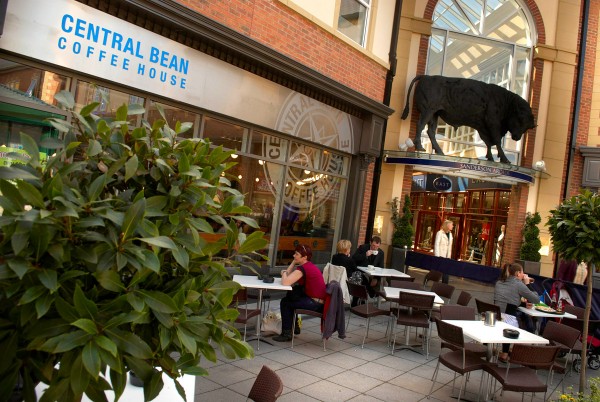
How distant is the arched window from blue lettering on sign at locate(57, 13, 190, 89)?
9358 millimetres

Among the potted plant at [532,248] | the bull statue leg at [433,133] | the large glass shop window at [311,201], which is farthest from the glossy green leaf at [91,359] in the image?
the potted plant at [532,248]

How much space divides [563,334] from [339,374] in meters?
3.00

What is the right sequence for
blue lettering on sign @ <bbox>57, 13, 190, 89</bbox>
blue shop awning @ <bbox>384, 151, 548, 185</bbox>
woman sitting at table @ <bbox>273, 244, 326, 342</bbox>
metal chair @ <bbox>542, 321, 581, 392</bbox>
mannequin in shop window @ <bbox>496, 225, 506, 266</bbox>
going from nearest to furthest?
blue lettering on sign @ <bbox>57, 13, 190, 89</bbox>
metal chair @ <bbox>542, 321, 581, 392</bbox>
woman sitting at table @ <bbox>273, 244, 326, 342</bbox>
blue shop awning @ <bbox>384, 151, 548, 185</bbox>
mannequin in shop window @ <bbox>496, 225, 506, 266</bbox>

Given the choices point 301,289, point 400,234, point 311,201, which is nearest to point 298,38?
point 311,201

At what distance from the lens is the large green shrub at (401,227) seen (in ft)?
42.4

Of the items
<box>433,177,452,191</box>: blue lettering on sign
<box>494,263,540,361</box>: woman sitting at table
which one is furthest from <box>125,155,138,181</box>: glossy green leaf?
<box>433,177,452,191</box>: blue lettering on sign

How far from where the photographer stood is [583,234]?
5.84 m

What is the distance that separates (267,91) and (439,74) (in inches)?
292

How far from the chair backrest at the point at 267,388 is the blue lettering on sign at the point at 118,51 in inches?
182

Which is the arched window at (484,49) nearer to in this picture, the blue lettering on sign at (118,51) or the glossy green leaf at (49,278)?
the blue lettering on sign at (118,51)

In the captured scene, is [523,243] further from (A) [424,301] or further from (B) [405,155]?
(A) [424,301]

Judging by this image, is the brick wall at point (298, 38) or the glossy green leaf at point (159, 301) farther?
the brick wall at point (298, 38)

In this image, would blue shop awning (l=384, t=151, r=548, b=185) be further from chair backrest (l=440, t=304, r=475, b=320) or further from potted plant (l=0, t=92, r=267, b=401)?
potted plant (l=0, t=92, r=267, b=401)

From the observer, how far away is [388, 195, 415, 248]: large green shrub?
42.4ft
